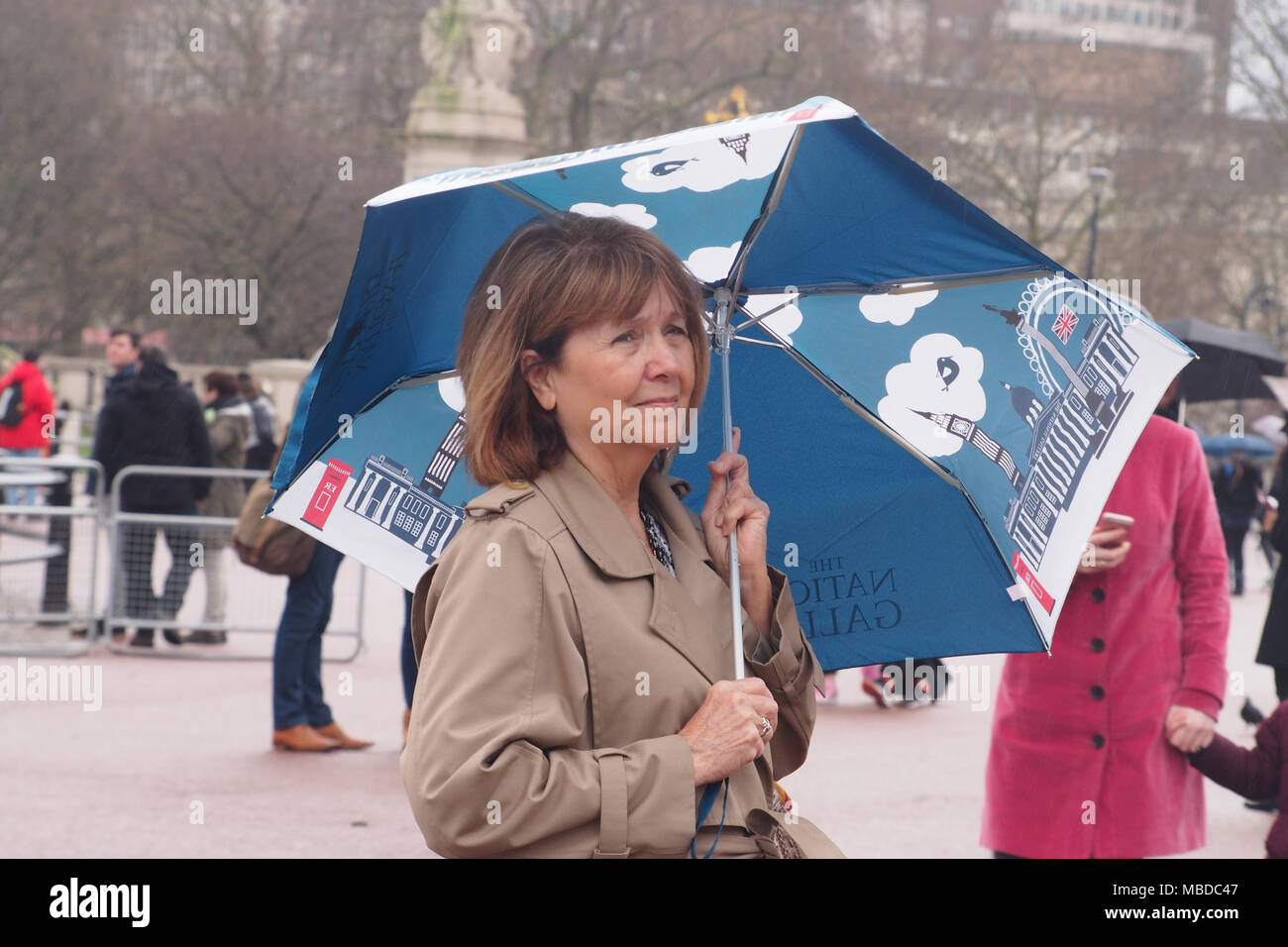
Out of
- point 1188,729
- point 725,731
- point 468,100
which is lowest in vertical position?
point 1188,729

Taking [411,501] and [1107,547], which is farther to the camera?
[1107,547]

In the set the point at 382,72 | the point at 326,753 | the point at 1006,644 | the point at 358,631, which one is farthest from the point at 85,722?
the point at 382,72

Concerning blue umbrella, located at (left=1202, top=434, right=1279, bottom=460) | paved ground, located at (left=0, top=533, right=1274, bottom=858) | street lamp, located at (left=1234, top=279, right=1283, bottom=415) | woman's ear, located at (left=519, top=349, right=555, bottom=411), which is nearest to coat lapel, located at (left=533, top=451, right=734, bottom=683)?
woman's ear, located at (left=519, top=349, right=555, bottom=411)

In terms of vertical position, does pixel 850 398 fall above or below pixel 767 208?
below

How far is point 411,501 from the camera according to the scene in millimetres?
3146

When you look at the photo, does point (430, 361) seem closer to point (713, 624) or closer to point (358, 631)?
point (713, 624)

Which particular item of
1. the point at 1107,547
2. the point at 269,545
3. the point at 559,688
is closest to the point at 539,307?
the point at 559,688

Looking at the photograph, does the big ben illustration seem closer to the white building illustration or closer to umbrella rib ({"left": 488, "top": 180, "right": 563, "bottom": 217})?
umbrella rib ({"left": 488, "top": 180, "right": 563, "bottom": 217})

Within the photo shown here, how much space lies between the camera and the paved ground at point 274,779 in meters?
6.48

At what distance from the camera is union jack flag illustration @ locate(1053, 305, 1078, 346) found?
3.05 meters

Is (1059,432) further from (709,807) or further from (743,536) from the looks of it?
(709,807)

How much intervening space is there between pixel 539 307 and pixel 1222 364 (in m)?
6.64

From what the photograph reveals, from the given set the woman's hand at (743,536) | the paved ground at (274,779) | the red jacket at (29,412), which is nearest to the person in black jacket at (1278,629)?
the paved ground at (274,779)
